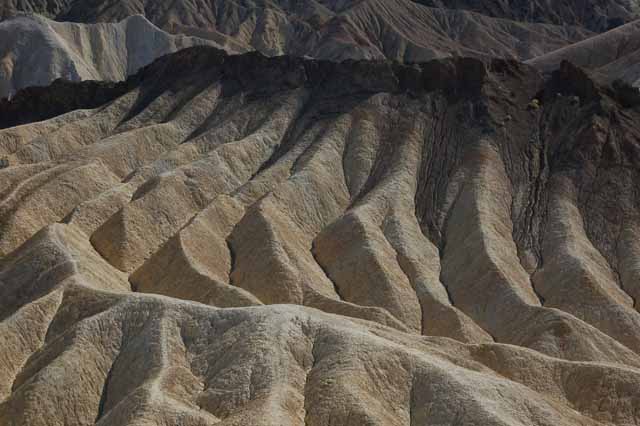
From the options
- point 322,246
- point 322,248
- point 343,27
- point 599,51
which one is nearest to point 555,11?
point 343,27

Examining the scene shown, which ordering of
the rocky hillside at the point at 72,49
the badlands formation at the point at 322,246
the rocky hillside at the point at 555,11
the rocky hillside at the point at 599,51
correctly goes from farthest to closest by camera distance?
1. the rocky hillside at the point at 555,11
2. the rocky hillside at the point at 599,51
3. the rocky hillside at the point at 72,49
4. the badlands formation at the point at 322,246

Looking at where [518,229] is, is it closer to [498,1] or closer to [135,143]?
[135,143]

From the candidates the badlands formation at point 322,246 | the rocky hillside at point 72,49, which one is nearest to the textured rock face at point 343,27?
the rocky hillside at point 72,49

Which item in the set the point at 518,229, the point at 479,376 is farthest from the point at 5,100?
the point at 479,376

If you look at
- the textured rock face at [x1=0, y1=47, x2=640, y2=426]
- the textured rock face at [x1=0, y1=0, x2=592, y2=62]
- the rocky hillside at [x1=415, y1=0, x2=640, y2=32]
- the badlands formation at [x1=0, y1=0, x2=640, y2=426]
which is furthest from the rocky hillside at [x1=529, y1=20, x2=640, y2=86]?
the rocky hillside at [x1=415, y1=0, x2=640, y2=32]

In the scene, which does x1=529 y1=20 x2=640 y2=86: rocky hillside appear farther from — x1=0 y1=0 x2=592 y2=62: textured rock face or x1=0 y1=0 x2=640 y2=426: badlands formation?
x1=0 y1=0 x2=592 y2=62: textured rock face

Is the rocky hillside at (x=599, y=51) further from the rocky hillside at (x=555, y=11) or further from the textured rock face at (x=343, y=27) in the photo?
the rocky hillside at (x=555, y=11)
